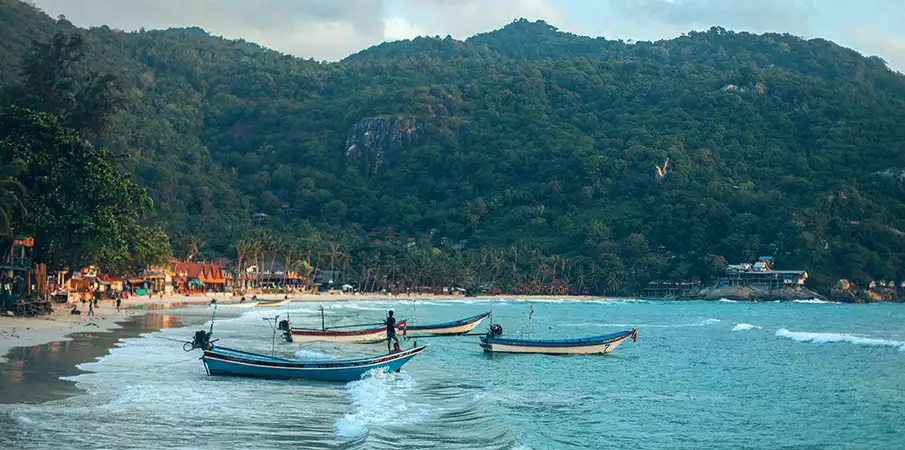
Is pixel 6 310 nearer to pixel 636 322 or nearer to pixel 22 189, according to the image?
pixel 22 189

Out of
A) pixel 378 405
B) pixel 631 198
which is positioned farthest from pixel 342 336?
pixel 631 198

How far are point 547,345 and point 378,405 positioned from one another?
60.7 ft

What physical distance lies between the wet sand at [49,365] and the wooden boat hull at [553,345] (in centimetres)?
1566

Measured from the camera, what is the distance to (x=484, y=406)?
→ 79.0 ft

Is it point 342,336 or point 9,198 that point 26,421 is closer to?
point 9,198

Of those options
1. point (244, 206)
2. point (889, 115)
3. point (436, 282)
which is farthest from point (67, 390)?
point (889, 115)

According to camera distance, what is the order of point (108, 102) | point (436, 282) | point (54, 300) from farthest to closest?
1. point (436, 282)
2. point (54, 300)
3. point (108, 102)

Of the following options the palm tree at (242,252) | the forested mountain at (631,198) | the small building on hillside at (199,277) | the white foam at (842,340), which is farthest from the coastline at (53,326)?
the forested mountain at (631,198)

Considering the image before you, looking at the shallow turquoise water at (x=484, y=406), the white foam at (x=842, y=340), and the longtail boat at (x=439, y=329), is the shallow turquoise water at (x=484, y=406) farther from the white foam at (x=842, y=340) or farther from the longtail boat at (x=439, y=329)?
the longtail boat at (x=439, y=329)

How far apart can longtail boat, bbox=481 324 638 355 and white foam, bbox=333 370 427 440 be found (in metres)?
10.6

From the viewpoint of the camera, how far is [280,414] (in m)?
20.6

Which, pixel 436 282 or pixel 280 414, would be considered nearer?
pixel 280 414

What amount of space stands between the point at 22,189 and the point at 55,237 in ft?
10.2

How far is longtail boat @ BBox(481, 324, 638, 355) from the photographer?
3931 cm
